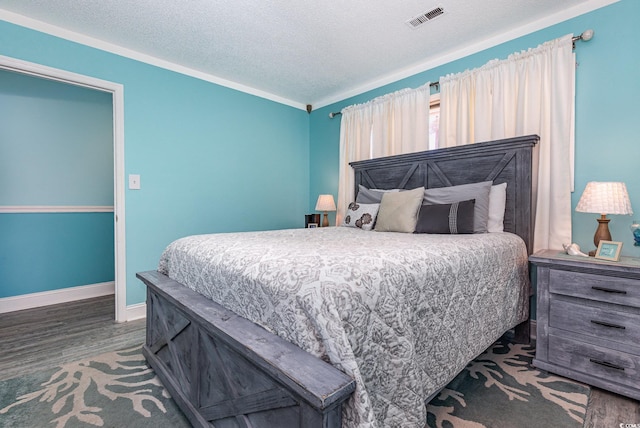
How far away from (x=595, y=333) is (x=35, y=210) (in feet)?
15.7

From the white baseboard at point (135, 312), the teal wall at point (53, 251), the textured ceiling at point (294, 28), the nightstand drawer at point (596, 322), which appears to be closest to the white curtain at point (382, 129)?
the textured ceiling at point (294, 28)

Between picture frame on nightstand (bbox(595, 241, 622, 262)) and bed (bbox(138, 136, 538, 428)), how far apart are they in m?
0.46

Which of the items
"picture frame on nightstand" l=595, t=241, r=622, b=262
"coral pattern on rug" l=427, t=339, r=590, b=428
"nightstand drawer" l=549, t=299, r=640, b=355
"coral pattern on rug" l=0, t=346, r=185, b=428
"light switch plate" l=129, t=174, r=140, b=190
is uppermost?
"light switch plate" l=129, t=174, r=140, b=190

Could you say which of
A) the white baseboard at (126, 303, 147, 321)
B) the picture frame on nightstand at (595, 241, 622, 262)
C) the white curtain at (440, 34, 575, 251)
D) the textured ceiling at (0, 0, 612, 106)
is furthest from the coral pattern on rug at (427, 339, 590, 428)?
the white baseboard at (126, 303, 147, 321)

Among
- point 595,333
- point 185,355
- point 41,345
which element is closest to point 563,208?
point 595,333

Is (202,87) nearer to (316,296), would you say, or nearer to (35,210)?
(35,210)

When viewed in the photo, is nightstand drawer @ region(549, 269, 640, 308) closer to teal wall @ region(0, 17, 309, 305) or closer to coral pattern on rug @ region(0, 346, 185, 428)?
coral pattern on rug @ region(0, 346, 185, 428)

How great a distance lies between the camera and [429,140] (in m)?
3.04

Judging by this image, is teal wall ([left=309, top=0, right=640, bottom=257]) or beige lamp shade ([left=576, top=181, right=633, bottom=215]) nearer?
beige lamp shade ([left=576, top=181, right=633, bottom=215])

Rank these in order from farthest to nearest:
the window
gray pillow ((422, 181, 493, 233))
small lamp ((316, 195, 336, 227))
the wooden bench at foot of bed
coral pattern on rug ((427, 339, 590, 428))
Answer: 1. small lamp ((316, 195, 336, 227))
2. the window
3. gray pillow ((422, 181, 493, 233))
4. coral pattern on rug ((427, 339, 590, 428))
5. the wooden bench at foot of bed

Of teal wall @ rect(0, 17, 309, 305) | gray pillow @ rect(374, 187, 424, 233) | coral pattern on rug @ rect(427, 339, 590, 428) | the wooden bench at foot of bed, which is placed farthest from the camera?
teal wall @ rect(0, 17, 309, 305)

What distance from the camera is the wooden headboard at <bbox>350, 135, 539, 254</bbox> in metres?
2.29

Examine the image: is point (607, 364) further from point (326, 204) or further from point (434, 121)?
point (326, 204)

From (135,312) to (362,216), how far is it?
7.64ft
